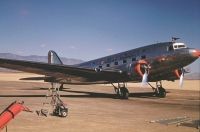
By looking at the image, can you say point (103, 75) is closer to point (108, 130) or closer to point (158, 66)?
point (158, 66)

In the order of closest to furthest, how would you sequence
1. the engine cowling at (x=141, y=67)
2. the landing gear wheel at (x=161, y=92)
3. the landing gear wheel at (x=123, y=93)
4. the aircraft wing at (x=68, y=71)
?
the aircraft wing at (x=68, y=71)
the engine cowling at (x=141, y=67)
the landing gear wheel at (x=123, y=93)
the landing gear wheel at (x=161, y=92)

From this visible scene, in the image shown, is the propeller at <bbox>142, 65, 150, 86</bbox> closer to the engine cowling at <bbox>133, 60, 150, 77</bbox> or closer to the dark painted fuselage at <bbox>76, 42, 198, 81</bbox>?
the engine cowling at <bbox>133, 60, 150, 77</bbox>

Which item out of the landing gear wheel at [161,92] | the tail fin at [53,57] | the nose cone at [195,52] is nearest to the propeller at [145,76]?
the nose cone at [195,52]

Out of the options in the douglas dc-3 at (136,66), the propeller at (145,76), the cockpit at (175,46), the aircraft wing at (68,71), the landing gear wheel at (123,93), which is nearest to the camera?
the aircraft wing at (68,71)

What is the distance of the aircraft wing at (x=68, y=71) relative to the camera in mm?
23406

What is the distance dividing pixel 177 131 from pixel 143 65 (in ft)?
45.6

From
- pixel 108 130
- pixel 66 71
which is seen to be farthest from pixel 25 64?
pixel 108 130

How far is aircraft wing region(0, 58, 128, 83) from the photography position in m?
23.4

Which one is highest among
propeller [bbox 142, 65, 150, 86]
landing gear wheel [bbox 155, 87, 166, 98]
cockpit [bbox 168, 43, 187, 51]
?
cockpit [bbox 168, 43, 187, 51]

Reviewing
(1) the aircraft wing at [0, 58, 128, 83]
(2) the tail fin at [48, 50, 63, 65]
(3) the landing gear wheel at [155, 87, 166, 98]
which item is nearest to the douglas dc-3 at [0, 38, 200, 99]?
(1) the aircraft wing at [0, 58, 128, 83]

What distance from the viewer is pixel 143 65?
25484 mm

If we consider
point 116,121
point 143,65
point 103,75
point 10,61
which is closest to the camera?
point 116,121

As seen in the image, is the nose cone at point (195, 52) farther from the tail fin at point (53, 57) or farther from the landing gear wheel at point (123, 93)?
the tail fin at point (53, 57)

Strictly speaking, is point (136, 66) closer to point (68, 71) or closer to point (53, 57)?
point (68, 71)
